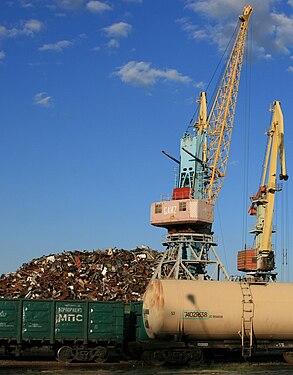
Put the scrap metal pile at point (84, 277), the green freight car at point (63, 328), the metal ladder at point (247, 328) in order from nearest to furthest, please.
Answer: the metal ladder at point (247, 328)
the green freight car at point (63, 328)
the scrap metal pile at point (84, 277)

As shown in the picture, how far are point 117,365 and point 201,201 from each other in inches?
1147

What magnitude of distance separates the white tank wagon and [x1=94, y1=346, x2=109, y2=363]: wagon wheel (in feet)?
7.95

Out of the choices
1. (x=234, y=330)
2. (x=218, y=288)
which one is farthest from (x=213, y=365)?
(x=218, y=288)

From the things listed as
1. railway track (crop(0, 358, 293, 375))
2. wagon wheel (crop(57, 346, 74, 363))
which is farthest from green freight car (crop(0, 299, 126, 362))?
railway track (crop(0, 358, 293, 375))

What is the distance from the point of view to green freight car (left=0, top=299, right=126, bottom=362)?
25.1m

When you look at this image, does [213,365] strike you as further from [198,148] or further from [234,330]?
[198,148]

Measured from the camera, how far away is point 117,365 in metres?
24.5

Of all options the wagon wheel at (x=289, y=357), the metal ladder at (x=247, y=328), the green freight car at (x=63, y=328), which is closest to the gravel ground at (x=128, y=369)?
the wagon wheel at (x=289, y=357)

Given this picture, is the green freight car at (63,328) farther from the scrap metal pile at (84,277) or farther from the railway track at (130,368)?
the scrap metal pile at (84,277)

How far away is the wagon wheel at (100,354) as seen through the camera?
25833mm

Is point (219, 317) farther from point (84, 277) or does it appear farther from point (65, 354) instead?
point (84, 277)

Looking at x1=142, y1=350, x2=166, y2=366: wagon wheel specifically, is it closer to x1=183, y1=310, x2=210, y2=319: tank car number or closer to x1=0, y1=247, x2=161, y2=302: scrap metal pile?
x1=183, y1=310, x2=210, y2=319: tank car number

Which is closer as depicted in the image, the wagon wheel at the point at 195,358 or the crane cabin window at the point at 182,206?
the wagon wheel at the point at 195,358

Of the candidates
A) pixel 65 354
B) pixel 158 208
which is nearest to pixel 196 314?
pixel 65 354
